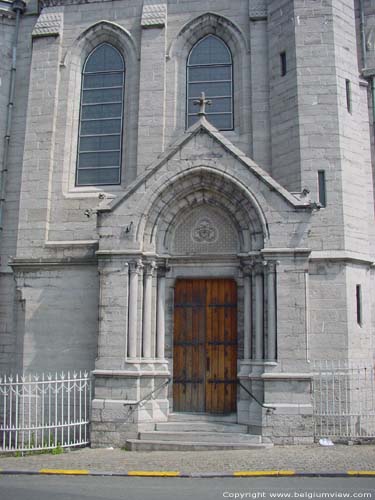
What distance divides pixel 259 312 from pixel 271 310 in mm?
365

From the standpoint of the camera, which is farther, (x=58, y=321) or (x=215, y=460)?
(x=58, y=321)

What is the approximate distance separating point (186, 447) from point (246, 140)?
7758 millimetres

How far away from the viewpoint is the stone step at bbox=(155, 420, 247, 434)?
12.4m

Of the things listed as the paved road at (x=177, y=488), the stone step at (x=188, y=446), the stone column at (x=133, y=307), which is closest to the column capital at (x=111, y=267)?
the stone column at (x=133, y=307)

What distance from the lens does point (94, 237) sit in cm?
1501

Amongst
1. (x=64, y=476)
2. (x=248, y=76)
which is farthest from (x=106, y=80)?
(x=64, y=476)

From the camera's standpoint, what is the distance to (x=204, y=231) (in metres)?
14.1

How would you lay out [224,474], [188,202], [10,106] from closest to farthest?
[224,474] → [188,202] → [10,106]

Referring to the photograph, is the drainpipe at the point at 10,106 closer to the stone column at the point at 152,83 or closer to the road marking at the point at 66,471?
the stone column at the point at 152,83

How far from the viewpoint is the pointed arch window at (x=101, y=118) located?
623 inches

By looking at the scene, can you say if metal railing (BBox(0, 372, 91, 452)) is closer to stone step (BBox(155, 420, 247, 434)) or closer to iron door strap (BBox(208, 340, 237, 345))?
stone step (BBox(155, 420, 247, 434))

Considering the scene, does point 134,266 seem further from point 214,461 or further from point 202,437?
point 214,461

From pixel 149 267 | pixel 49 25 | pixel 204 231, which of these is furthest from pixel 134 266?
pixel 49 25

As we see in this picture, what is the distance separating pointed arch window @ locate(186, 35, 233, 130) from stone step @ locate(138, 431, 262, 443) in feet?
25.8
